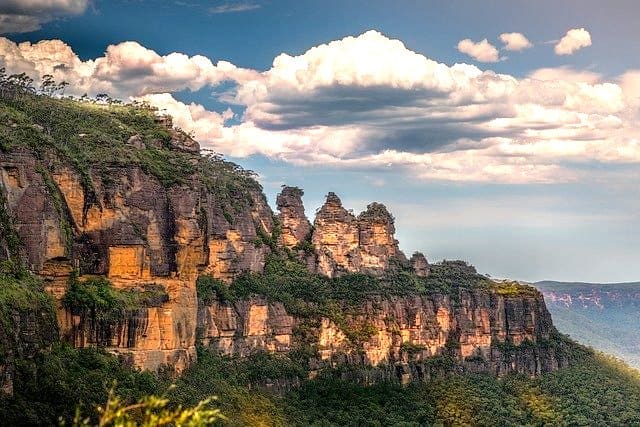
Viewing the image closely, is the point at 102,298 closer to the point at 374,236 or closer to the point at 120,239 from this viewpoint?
the point at 120,239

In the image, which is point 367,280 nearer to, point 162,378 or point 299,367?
point 299,367

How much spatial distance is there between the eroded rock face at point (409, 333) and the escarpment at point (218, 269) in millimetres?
134

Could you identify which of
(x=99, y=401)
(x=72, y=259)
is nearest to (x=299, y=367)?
(x=72, y=259)

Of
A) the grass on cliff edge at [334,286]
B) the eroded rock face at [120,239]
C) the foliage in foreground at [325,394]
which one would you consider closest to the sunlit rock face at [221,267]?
the eroded rock face at [120,239]

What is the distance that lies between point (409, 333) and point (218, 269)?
974 inches

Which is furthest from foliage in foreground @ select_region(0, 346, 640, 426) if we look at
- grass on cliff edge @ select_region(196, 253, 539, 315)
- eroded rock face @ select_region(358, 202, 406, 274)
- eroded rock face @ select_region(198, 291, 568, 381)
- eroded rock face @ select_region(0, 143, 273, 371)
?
eroded rock face @ select_region(358, 202, 406, 274)

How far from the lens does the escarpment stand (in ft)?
173

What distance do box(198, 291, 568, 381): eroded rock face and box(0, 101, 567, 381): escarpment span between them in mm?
134

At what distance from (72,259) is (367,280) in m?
43.1

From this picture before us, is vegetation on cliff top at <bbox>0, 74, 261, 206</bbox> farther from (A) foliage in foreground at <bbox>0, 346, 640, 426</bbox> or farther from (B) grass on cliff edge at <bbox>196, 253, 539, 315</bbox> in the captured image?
(A) foliage in foreground at <bbox>0, 346, 640, 426</bbox>

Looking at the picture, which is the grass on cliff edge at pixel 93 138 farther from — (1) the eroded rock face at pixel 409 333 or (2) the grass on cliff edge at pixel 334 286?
(1) the eroded rock face at pixel 409 333

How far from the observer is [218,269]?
74500 mm

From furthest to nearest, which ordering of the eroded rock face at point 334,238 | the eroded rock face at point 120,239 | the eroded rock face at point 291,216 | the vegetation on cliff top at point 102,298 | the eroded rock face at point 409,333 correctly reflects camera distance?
the eroded rock face at point 334,238, the eroded rock face at point 291,216, the eroded rock face at point 409,333, the vegetation on cliff top at point 102,298, the eroded rock face at point 120,239

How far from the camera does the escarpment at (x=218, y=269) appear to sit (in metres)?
52.8
